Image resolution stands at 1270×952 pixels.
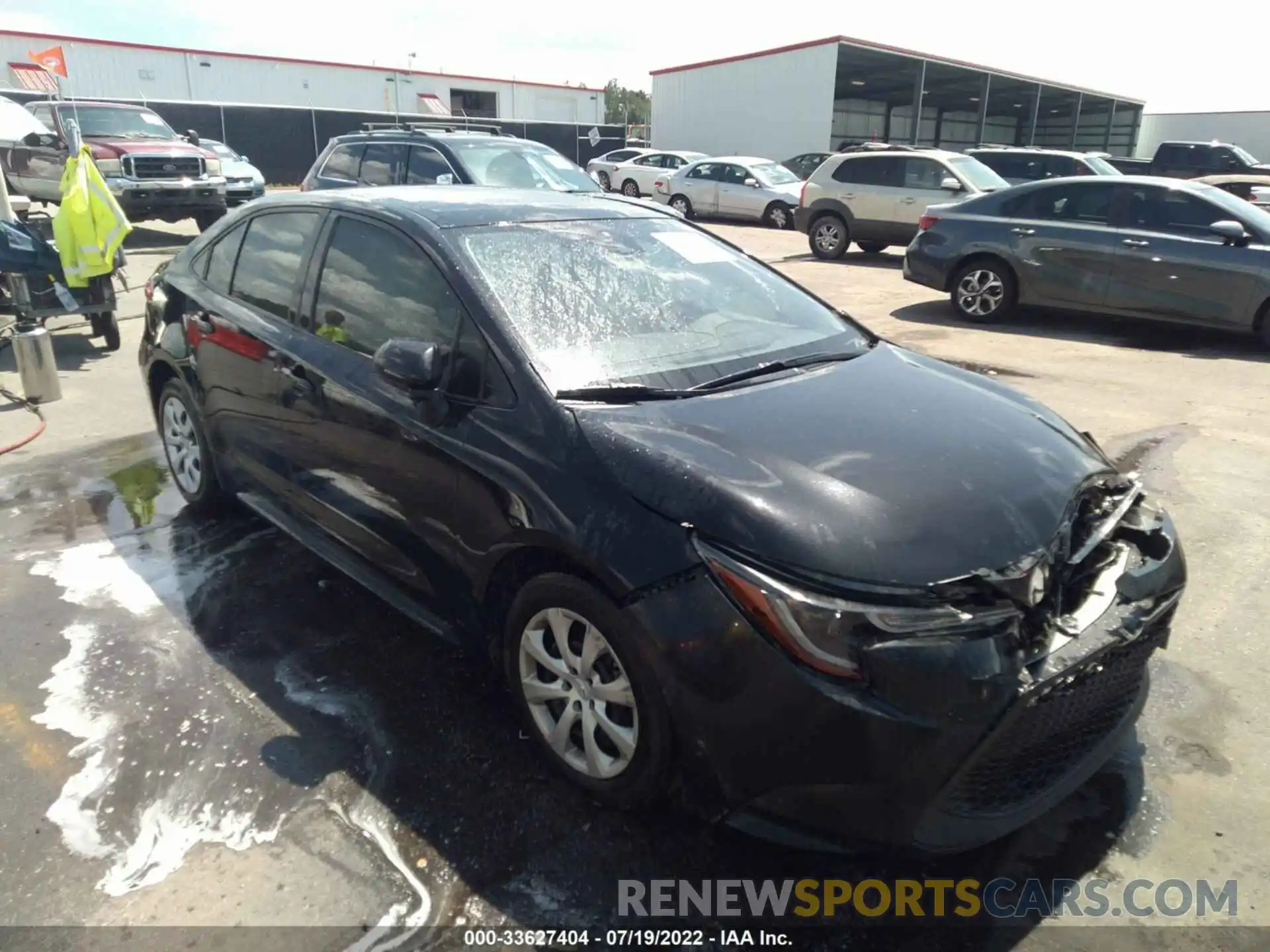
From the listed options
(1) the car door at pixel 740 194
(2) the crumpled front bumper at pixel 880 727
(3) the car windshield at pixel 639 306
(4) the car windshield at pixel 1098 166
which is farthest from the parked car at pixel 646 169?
(2) the crumpled front bumper at pixel 880 727

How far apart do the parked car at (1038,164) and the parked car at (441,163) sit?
31.3 feet

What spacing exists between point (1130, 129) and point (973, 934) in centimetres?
5886

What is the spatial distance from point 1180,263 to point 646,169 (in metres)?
17.1

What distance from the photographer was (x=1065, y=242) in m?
9.13

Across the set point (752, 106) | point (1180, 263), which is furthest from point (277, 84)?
point (1180, 263)

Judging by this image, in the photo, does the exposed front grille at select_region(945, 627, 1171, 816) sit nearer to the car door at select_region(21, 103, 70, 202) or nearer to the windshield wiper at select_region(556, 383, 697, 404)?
the windshield wiper at select_region(556, 383, 697, 404)

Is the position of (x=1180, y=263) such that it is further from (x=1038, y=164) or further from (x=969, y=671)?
(x=1038, y=164)

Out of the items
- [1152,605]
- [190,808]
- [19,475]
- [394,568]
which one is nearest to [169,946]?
[190,808]

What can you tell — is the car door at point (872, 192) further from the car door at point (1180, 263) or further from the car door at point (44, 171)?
the car door at point (44, 171)

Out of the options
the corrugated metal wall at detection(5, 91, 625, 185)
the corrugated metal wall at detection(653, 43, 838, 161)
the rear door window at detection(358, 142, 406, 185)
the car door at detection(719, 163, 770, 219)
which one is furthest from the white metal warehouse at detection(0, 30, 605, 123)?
the rear door window at detection(358, 142, 406, 185)

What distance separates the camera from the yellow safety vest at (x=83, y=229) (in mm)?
7906

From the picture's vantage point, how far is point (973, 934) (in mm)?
2299

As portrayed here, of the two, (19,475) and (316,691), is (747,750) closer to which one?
(316,691)
